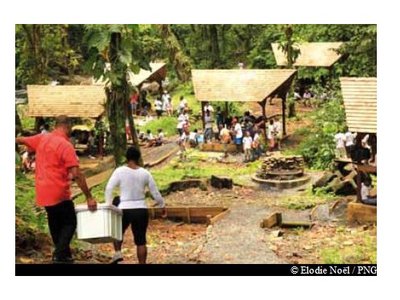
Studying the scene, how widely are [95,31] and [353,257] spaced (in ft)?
10.4

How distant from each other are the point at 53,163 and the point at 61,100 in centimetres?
81

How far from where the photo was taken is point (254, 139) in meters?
7.50

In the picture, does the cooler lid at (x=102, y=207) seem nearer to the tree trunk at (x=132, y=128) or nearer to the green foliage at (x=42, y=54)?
the tree trunk at (x=132, y=128)

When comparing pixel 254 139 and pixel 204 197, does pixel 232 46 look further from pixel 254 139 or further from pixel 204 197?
pixel 204 197

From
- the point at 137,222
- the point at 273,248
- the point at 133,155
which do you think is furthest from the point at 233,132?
the point at 137,222

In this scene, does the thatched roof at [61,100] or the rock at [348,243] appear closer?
the rock at [348,243]

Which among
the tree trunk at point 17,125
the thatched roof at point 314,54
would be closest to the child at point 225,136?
the thatched roof at point 314,54

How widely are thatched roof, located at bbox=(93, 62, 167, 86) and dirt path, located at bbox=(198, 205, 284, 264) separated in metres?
1.49

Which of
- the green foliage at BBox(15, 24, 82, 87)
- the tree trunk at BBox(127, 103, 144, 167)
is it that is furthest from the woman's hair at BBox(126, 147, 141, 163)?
the green foliage at BBox(15, 24, 82, 87)

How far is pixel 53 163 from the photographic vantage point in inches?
264

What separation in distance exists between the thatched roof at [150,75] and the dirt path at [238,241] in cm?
149

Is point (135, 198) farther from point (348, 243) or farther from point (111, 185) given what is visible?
point (348, 243)

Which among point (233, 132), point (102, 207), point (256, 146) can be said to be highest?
point (233, 132)

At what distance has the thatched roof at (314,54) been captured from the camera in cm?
740
